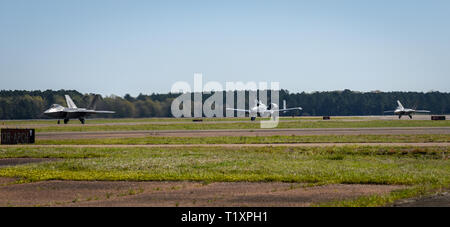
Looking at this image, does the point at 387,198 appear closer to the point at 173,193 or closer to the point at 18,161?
the point at 173,193

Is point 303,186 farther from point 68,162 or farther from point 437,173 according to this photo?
point 68,162

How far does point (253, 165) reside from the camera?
2456cm

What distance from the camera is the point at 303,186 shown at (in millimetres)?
18250

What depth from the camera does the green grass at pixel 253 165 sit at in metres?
20.4

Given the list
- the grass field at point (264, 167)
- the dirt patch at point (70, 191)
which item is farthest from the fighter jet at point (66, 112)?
the dirt patch at point (70, 191)

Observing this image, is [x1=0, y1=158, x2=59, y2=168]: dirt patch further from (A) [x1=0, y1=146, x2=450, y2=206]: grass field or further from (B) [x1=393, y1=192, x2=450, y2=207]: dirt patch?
(B) [x1=393, y1=192, x2=450, y2=207]: dirt patch

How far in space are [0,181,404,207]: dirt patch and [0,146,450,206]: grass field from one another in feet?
3.51

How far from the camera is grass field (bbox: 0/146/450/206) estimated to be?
19.8 m

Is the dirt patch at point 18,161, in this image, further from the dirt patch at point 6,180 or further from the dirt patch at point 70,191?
the dirt patch at point 70,191

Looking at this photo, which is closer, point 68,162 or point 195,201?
point 195,201

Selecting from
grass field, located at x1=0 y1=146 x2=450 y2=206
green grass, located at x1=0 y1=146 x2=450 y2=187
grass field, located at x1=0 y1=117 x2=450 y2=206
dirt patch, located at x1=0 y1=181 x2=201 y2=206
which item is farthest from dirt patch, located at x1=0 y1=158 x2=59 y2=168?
dirt patch, located at x1=0 y1=181 x2=201 y2=206

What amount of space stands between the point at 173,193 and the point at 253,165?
8.23 meters
